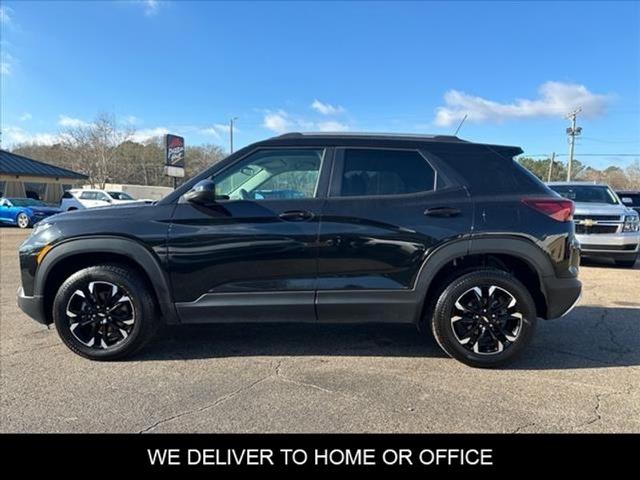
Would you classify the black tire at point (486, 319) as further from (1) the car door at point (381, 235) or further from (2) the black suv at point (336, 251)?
(1) the car door at point (381, 235)

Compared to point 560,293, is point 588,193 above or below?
above

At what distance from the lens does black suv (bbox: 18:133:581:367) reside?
351 cm

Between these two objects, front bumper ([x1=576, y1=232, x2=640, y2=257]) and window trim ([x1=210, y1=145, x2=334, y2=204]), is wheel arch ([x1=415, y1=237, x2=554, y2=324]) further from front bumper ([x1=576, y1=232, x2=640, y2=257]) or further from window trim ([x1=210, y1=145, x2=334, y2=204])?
front bumper ([x1=576, y1=232, x2=640, y2=257])

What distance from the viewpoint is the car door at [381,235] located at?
351 cm

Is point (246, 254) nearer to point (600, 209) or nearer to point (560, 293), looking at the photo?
point (560, 293)

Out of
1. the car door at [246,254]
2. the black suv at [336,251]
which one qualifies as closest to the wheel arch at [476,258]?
the black suv at [336,251]

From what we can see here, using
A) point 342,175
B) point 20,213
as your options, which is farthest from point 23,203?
point 342,175

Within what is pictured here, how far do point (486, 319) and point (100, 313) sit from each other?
3.18 metres

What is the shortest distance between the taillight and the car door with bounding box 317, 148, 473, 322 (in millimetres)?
515

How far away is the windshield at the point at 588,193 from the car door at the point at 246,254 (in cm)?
782

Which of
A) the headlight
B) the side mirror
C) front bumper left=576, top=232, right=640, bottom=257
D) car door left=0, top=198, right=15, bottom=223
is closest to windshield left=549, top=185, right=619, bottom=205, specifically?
the headlight

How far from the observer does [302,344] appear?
13.7 feet
